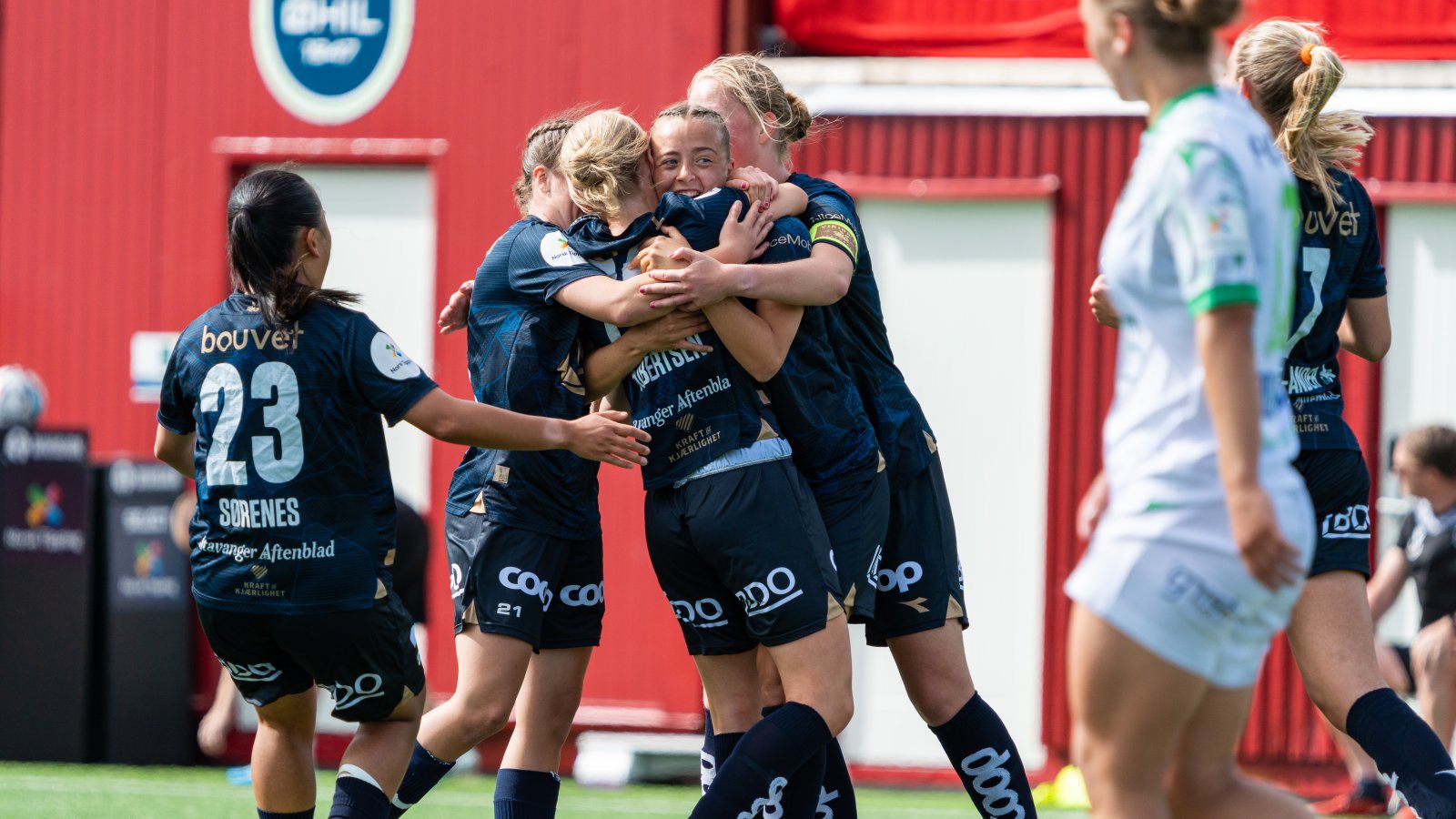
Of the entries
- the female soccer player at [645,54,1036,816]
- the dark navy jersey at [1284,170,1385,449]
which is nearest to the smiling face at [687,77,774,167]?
the female soccer player at [645,54,1036,816]

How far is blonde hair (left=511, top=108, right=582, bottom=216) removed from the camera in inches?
163

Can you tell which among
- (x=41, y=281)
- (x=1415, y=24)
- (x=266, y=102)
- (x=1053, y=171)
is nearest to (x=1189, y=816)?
(x=1053, y=171)

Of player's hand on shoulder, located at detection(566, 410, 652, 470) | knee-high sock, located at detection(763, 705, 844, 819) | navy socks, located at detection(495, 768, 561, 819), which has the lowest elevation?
navy socks, located at detection(495, 768, 561, 819)

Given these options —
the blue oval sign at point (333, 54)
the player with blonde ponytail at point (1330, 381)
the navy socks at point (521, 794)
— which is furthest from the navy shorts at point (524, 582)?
the blue oval sign at point (333, 54)

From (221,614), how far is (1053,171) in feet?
18.6

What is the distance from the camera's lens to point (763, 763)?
346cm

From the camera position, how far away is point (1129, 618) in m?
2.47

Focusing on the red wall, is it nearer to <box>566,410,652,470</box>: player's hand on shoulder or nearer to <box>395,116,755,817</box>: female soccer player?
<box>395,116,755,817</box>: female soccer player

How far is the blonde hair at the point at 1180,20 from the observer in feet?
8.24

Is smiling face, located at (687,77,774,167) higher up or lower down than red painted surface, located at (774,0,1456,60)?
lower down

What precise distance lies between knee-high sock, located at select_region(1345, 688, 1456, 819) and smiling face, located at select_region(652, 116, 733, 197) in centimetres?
182

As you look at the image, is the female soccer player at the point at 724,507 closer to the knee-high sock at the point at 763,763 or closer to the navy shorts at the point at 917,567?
the knee-high sock at the point at 763,763

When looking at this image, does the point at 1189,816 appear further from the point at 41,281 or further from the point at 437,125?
the point at 41,281

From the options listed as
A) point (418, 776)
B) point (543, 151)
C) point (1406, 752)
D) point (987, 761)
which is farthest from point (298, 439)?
point (1406, 752)
